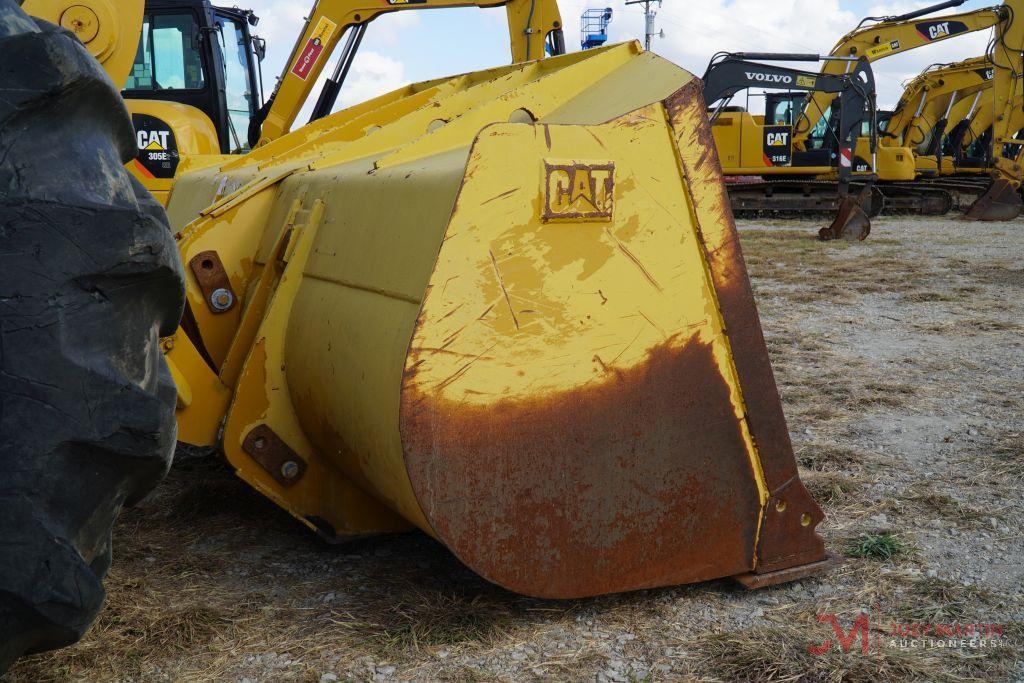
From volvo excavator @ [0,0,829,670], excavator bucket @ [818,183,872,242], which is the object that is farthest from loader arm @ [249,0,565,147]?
excavator bucket @ [818,183,872,242]

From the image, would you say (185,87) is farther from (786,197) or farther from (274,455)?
(786,197)

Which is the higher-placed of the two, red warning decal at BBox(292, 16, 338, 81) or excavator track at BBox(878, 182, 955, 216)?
red warning decal at BBox(292, 16, 338, 81)

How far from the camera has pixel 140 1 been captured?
354 cm

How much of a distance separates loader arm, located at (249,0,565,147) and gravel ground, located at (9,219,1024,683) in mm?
3328

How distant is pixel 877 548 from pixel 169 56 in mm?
6153

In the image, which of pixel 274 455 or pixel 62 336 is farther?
pixel 274 455

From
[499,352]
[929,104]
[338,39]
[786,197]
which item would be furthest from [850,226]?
[499,352]

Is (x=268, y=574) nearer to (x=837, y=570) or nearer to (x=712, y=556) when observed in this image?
(x=712, y=556)

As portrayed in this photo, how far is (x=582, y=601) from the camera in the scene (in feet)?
7.29

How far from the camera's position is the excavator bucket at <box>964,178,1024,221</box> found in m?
15.1

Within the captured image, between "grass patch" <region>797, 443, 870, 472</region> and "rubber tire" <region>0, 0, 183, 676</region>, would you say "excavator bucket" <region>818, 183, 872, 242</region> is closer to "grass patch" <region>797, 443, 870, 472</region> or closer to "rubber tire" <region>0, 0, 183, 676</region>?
"grass patch" <region>797, 443, 870, 472</region>

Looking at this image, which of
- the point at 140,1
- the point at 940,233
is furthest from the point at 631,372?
the point at 940,233

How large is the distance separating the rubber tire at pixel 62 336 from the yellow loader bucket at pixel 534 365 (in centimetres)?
60

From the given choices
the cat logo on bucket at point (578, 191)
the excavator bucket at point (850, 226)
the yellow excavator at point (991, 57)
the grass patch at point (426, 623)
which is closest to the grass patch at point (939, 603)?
the grass patch at point (426, 623)
